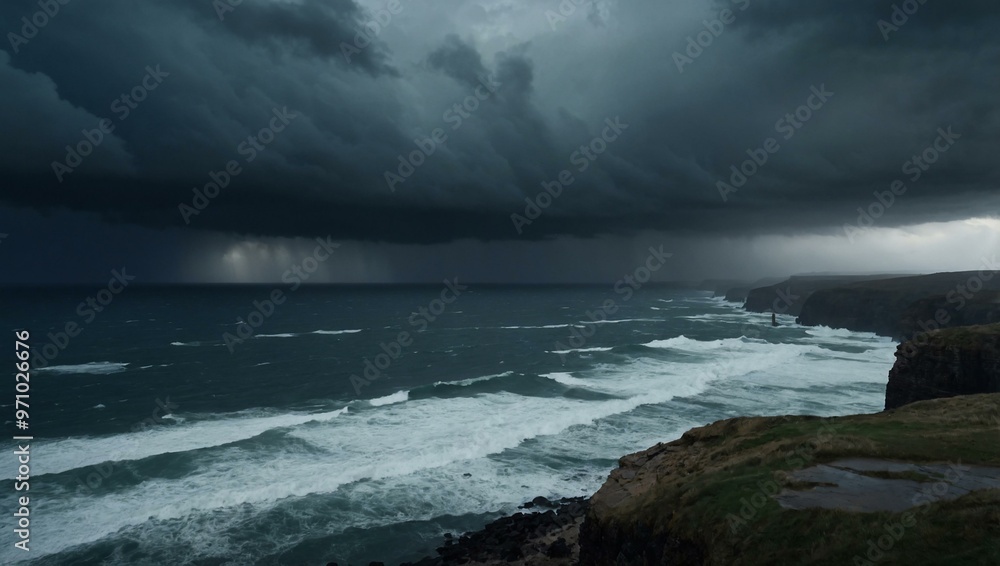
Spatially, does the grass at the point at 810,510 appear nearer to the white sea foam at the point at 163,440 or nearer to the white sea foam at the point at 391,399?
the white sea foam at the point at 163,440

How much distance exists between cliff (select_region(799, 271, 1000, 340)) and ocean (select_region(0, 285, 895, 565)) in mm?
8946

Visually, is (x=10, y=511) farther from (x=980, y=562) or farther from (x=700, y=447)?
(x=980, y=562)

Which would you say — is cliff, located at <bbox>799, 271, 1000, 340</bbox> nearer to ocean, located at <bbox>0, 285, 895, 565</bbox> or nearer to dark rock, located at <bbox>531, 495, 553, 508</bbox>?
ocean, located at <bbox>0, 285, 895, 565</bbox>

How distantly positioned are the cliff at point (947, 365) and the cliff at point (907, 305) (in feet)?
153

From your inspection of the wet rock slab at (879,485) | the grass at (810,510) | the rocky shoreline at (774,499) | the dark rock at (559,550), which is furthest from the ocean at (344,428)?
the wet rock slab at (879,485)

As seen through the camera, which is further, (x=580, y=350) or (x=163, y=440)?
(x=580, y=350)

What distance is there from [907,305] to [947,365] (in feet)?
271

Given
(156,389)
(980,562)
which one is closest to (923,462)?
(980,562)

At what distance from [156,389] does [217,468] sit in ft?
95.2

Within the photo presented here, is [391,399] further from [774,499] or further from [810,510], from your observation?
[810,510]

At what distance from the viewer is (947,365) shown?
117 feet

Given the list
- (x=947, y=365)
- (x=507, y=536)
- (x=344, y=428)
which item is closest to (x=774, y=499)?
(x=507, y=536)

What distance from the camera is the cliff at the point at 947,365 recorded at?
114 ft

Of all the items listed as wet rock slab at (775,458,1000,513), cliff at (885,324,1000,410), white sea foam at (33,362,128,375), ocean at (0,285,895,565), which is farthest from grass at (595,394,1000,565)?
white sea foam at (33,362,128,375)
